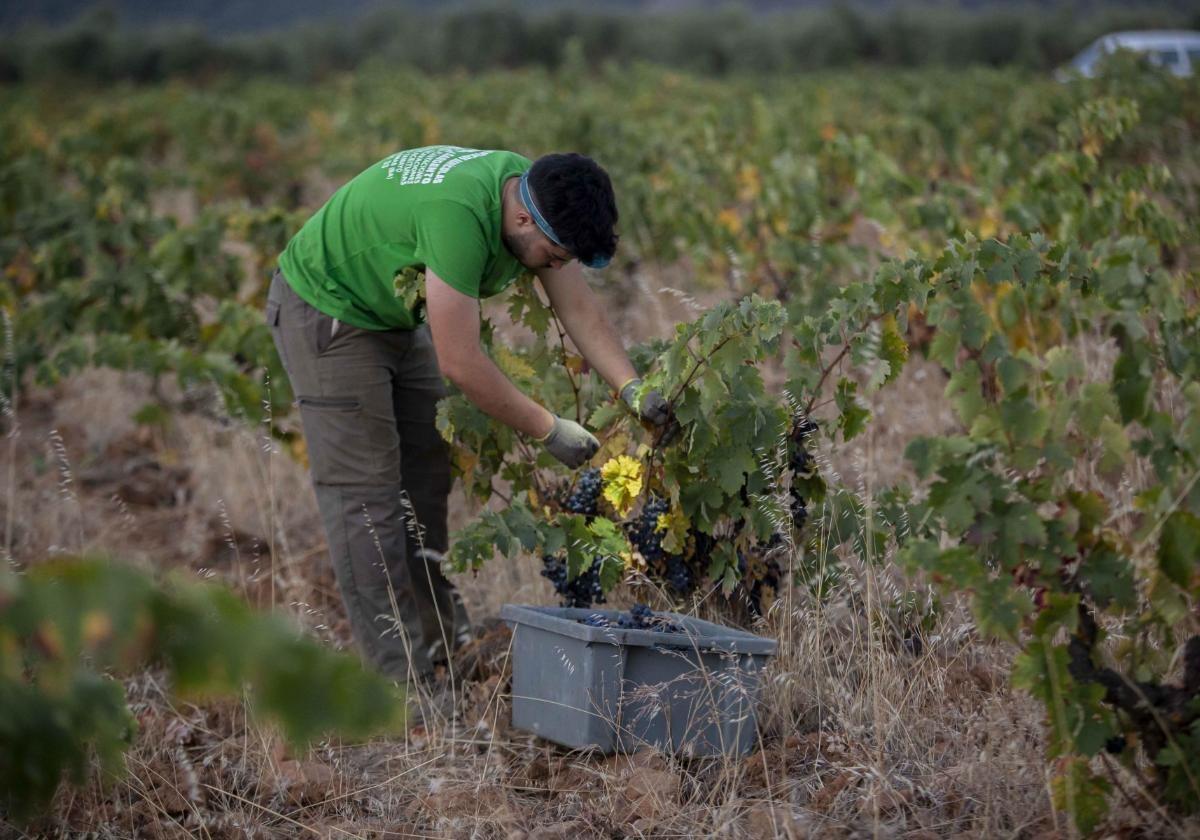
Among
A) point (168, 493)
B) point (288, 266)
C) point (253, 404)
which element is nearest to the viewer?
point (288, 266)

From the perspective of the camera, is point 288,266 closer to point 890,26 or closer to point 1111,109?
point 1111,109

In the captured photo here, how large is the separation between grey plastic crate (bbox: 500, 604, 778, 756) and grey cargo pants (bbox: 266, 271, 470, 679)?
2.07 ft

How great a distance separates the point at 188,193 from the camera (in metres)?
13.5

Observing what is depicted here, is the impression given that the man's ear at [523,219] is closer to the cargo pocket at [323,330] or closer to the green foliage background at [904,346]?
the green foliage background at [904,346]

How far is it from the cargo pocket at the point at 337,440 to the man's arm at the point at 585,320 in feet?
2.10

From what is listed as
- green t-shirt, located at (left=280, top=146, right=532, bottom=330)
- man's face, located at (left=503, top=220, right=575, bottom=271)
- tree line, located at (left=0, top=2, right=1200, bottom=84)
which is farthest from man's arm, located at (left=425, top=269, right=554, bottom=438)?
tree line, located at (left=0, top=2, right=1200, bottom=84)

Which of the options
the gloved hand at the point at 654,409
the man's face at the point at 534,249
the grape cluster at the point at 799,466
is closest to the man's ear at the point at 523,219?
the man's face at the point at 534,249

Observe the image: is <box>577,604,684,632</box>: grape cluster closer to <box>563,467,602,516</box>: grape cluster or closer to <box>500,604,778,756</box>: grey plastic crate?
<box>500,604,778,756</box>: grey plastic crate

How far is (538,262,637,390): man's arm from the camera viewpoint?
10.8 feet

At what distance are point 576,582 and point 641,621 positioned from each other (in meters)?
0.36

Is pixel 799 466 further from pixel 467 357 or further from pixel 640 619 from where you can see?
pixel 467 357

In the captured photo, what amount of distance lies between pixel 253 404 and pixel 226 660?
3669mm

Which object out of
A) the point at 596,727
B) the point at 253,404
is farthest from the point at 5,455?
the point at 596,727

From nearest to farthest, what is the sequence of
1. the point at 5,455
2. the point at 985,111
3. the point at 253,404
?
the point at 253,404, the point at 5,455, the point at 985,111
